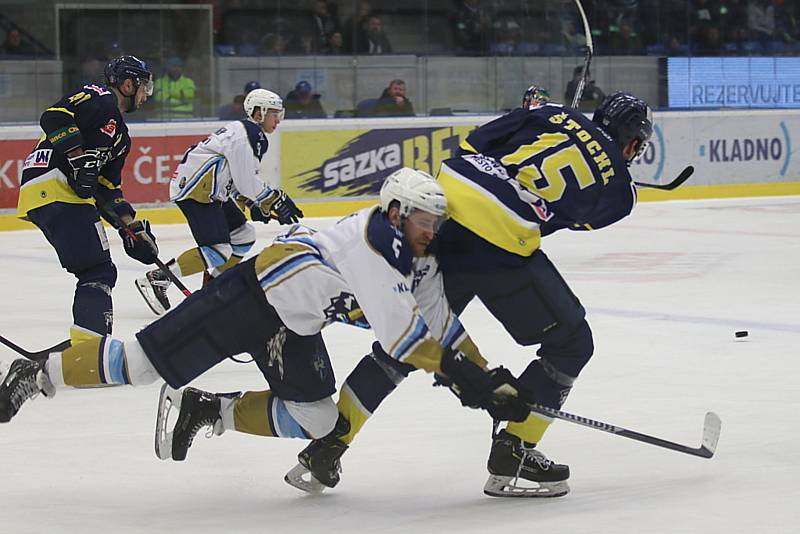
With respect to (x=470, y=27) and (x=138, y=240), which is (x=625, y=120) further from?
(x=470, y=27)

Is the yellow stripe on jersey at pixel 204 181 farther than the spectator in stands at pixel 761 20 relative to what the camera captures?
No

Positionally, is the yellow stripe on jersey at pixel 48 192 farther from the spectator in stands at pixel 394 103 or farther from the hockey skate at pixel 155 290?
the spectator in stands at pixel 394 103

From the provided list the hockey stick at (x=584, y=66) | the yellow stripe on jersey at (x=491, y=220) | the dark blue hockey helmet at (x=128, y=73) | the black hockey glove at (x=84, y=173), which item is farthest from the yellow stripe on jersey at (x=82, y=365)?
the hockey stick at (x=584, y=66)

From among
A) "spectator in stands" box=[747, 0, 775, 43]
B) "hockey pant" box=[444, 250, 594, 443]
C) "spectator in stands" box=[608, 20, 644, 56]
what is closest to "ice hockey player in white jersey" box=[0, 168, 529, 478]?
"hockey pant" box=[444, 250, 594, 443]

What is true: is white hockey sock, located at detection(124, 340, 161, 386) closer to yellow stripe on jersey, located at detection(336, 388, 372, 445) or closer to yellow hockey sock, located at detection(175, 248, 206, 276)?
yellow stripe on jersey, located at detection(336, 388, 372, 445)

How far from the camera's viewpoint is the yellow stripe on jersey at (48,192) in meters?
5.20

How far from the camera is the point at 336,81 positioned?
43.6ft

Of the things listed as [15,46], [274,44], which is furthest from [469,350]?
[274,44]

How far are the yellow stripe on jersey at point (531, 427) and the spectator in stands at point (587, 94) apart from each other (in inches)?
418

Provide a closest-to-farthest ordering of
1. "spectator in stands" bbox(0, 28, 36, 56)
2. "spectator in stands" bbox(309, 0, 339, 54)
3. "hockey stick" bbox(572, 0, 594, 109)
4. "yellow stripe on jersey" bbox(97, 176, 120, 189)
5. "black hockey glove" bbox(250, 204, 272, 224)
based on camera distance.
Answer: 1. "yellow stripe on jersey" bbox(97, 176, 120, 189)
2. "hockey stick" bbox(572, 0, 594, 109)
3. "black hockey glove" bbox(250, 204, 272, 224)
4. "spectator in stands" bbox(0, 28, 36, 56)
5. "spectator in stands" bbox(309, 0, 339, 54)

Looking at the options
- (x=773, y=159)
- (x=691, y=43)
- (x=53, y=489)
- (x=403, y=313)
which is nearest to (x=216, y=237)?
(x=53, y=489)

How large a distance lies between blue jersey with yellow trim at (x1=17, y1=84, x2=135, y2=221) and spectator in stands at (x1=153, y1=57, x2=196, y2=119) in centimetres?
680

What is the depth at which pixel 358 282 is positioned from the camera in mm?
3336

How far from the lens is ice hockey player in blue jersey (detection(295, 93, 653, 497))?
367 centimetres
